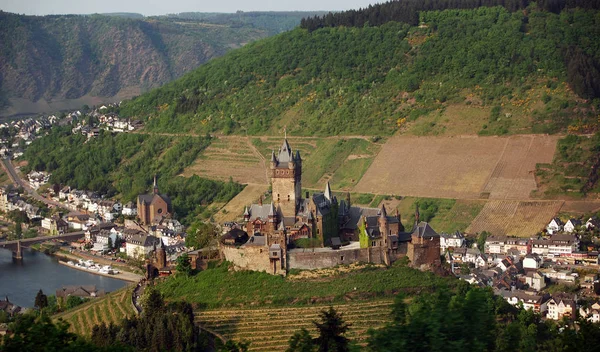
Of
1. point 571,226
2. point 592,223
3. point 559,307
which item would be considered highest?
point 592,223

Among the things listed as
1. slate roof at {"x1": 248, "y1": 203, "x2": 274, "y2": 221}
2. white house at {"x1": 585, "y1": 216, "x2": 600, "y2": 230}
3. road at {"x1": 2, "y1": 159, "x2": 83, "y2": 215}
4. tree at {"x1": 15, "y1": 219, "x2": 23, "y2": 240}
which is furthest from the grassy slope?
road at {"x1": 2, "y1": 159, "x2": 83, "y2": 215}

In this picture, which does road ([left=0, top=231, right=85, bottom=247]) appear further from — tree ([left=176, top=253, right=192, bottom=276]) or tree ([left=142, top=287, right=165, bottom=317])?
tree ([left=142, top=287, right=165, bottom=317])

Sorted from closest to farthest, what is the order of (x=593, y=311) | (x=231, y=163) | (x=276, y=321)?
(x=276, y=321) < (x=593, y=311) < (x=231, y=163)

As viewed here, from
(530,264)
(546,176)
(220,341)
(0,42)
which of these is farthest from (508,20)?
(0,42)

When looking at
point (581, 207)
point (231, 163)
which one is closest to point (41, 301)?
point (231, 163)

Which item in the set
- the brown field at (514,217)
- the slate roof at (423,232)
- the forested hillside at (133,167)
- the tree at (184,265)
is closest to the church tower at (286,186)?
the tree at (184,265)

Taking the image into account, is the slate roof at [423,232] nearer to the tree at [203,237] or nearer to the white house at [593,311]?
the white house at [593,311]

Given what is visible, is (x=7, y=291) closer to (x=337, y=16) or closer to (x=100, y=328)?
(x=100, y=328)

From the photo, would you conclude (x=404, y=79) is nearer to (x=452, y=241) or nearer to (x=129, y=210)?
(x=129, y=210)
